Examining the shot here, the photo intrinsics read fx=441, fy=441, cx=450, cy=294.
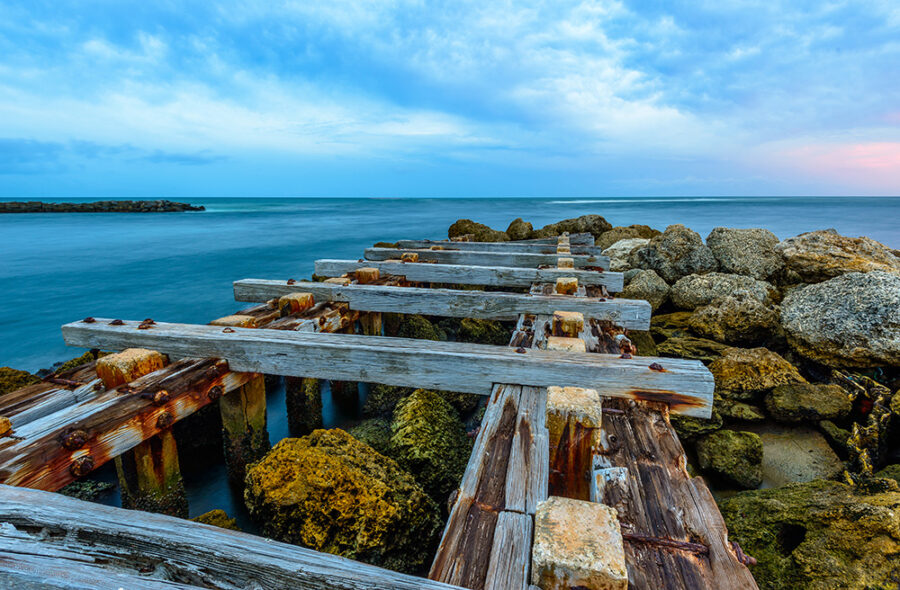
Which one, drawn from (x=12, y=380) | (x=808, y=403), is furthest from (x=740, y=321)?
(x=12, y=380)

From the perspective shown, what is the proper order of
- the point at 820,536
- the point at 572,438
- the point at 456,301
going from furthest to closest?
1. the point at 456,301
2. the point at 820,536
3. the point at 572,438

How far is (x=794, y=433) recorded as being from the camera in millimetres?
4547

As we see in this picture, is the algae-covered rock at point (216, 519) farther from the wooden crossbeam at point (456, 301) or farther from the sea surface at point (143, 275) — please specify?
the wooden crossbeam at point (456, 301)

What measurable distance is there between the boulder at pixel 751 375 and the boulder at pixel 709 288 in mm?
2193

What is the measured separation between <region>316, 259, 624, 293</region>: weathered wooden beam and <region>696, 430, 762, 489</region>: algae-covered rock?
207 centimetres

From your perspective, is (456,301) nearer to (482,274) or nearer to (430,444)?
(482,274)

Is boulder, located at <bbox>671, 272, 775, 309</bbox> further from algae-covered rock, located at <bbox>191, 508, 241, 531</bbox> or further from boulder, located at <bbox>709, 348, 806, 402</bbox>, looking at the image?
algae-covered rock, located at <bbox>191, 508, 241, 531</bbox>

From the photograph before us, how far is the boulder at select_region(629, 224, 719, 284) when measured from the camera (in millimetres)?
8609

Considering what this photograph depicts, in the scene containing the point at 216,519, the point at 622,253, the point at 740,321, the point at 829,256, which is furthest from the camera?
the point at 622,253

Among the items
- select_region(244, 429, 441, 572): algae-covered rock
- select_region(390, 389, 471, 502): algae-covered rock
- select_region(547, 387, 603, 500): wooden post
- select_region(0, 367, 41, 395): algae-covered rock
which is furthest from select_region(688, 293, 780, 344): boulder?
select_region(0, 367, 41, 395): algae-covered rock

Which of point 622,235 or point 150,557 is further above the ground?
point 622,235

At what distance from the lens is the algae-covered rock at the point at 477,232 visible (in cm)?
1298

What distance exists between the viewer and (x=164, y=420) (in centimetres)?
277

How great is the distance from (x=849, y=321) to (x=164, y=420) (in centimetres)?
668
